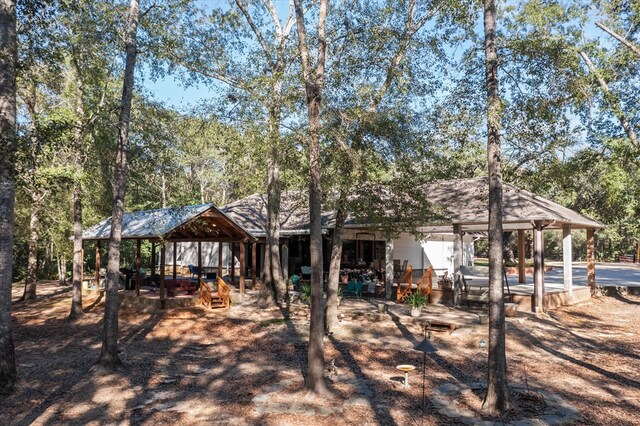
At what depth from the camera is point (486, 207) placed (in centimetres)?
1627

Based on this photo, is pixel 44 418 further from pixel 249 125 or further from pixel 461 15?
pixel 461 15

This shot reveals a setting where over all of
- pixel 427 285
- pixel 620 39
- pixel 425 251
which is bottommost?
pixel 427 285

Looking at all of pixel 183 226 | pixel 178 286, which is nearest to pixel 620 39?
pixel 183 226

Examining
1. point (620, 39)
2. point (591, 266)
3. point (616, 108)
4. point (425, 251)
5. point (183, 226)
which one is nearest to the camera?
point (616, 108)

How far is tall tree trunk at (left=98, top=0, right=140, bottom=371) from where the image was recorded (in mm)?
9953

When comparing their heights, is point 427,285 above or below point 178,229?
below

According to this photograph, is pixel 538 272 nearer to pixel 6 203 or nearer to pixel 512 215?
pixel 512 215

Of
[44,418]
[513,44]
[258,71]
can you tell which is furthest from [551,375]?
[258,71]

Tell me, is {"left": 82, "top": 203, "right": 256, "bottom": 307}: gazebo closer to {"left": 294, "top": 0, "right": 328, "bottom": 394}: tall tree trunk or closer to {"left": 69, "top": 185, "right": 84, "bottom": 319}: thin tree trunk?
{"left": 69, "top": 185, "right": 84, "bottom": 319}: thin tree trunk

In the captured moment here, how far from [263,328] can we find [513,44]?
9.87 metres

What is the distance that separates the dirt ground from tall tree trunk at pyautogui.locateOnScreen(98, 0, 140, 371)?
0.49 metres

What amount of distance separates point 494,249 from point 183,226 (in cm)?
1072

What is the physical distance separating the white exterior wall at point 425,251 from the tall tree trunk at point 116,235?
14.8 m

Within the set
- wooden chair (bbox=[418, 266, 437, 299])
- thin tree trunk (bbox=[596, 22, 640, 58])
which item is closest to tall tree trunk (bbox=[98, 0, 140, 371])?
wooden chair (bbox=[418, 266, 437, 299])
